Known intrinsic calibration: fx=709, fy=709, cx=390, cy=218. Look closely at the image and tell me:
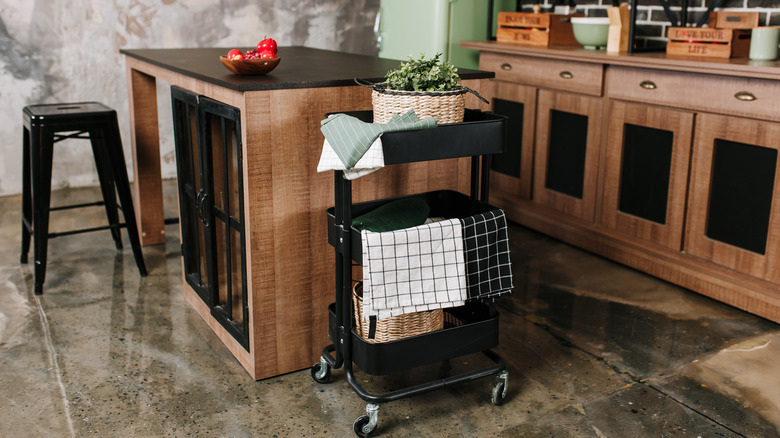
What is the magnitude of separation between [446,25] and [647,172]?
5.44 ft

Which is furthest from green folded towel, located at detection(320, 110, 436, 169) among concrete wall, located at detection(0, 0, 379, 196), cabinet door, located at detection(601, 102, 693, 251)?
concrete wall, located at detection(0, 0, 379, 196)

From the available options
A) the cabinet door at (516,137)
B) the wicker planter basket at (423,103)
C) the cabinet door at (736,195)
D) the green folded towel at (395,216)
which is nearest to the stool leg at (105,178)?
the green folded towel at (395,216)

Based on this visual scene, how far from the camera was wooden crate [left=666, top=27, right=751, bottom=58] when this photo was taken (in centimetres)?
314

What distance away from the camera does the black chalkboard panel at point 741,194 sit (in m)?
2.88

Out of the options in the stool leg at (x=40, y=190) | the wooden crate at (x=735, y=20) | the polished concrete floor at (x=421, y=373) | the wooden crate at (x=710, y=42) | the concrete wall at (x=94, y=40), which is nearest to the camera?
the polished concrete floor at (x=421, y=373)

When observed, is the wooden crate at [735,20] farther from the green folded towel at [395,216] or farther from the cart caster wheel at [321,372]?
the cart caster wheel at [321,372]

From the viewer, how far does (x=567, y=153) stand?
3.84 meters

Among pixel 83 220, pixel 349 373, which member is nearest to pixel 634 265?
pixel 349 373

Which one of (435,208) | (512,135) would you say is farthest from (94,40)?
(435,208)

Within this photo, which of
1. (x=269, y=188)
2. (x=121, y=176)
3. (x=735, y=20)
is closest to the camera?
(x=269, y=188)

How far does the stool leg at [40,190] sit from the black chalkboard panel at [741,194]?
2869 millimetres

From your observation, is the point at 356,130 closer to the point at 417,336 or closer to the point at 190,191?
the point at 417,336

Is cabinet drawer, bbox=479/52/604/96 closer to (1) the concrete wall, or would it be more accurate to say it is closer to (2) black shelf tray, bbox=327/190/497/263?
(2) black shelf tray, bbox=327/190/497/263

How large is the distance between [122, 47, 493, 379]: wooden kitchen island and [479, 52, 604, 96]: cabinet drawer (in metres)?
1.23
